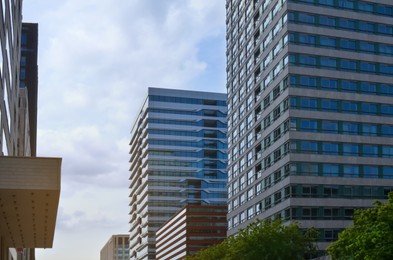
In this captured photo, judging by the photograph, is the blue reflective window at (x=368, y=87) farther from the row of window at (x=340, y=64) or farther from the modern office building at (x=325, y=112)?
the row of window at (x=340, y=64)

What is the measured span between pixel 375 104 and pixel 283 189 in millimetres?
17483

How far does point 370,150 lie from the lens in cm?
9100

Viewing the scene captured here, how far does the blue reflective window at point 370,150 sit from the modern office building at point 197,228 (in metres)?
77.1

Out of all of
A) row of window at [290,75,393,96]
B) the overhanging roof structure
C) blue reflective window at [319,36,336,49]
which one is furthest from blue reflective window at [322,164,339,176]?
the overhanging roof structure

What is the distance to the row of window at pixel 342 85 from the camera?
9031 cm

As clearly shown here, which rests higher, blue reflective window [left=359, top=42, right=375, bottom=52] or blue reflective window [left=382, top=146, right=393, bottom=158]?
blue reflective window [left=359, top=42, right=375, bottom=52]

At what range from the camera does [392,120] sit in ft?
305

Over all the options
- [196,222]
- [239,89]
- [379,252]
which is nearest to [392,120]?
[239,89]

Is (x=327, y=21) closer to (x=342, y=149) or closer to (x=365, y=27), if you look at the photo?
(x=365, y=27)

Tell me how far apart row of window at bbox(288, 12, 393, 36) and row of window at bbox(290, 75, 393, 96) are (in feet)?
24.7

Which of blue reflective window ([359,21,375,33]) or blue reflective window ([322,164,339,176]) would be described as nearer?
blue reflective window ([322,164,339,176])

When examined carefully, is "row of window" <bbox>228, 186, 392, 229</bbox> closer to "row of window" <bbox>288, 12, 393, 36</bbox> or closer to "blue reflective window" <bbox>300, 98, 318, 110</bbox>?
"blue reflective window" <bbox>300, 98, 318, 110</bbox>

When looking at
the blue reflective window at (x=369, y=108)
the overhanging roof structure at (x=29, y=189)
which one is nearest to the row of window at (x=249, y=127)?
the blue reflective window at (x=369, y=108)

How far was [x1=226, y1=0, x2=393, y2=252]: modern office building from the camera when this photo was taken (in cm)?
8788
